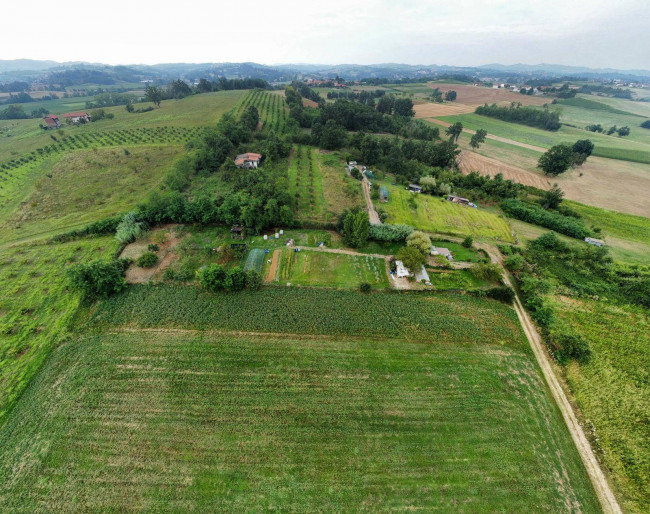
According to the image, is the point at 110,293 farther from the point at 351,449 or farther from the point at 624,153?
the point at 624,153

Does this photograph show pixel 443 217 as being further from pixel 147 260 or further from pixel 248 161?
pixel 147 260

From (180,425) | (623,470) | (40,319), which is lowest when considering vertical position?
(623,470)

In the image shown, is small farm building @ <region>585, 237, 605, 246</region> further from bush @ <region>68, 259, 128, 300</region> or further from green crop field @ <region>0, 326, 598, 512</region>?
bush @ <region>68, 259, 128, 300</region>

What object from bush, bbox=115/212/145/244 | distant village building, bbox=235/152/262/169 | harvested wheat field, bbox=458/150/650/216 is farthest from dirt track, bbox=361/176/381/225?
bush, bbox=115/212/145/244

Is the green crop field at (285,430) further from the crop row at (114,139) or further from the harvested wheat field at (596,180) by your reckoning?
the crop row at (114,139)

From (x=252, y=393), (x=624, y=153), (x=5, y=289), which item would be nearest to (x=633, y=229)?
(x=624, y=153)

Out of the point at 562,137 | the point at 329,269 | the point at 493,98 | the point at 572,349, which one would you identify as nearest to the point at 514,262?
the point at 572,349

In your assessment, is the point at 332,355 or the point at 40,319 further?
the point at 40,319
